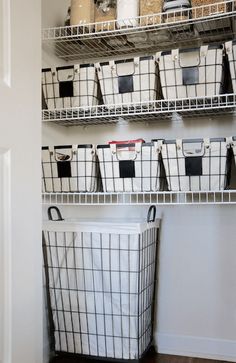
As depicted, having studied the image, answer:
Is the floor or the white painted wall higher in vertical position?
the white painted wall

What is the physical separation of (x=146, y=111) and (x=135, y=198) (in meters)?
0.52

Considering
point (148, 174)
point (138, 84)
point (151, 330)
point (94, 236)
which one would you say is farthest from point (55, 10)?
point (151, 330)

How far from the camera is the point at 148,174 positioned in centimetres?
192

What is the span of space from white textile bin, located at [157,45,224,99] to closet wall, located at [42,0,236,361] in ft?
1.03

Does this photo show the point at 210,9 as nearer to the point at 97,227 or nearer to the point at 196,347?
the point at 97,227

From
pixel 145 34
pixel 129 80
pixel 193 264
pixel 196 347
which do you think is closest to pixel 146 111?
pixel 129 80

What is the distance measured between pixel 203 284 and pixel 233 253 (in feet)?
0.77

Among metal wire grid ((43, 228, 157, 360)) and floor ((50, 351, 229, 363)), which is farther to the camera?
floor ((50, 351, 229, 363))

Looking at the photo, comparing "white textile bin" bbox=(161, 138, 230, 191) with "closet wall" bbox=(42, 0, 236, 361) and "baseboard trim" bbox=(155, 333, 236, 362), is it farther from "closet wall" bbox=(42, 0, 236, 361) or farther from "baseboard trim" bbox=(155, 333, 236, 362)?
"baseboard trim" bbox=(155, 333, 236, 362)

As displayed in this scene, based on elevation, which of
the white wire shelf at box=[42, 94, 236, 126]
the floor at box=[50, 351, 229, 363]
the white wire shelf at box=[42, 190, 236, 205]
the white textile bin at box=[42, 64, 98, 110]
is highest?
the white textile bin at box=[42, 64, 98, 110]

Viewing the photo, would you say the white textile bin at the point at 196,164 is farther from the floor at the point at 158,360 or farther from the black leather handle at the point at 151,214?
the floor at the point at 158,360

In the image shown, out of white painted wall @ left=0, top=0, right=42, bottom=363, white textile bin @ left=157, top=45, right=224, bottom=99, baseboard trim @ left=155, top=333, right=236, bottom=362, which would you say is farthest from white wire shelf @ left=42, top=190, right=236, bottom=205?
white painted wall @ left=0, top=0, right=42, bottom=363

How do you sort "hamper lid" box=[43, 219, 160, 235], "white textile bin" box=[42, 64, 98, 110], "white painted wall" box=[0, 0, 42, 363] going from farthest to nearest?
1. "white textile bin" box=[42, 64, 98, 110]
2. "hamper lid" box=[43, 219, 160, 235]
3. "white painted wall" box=[0, 0, 42, 363]

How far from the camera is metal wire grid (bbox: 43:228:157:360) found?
189 cm
